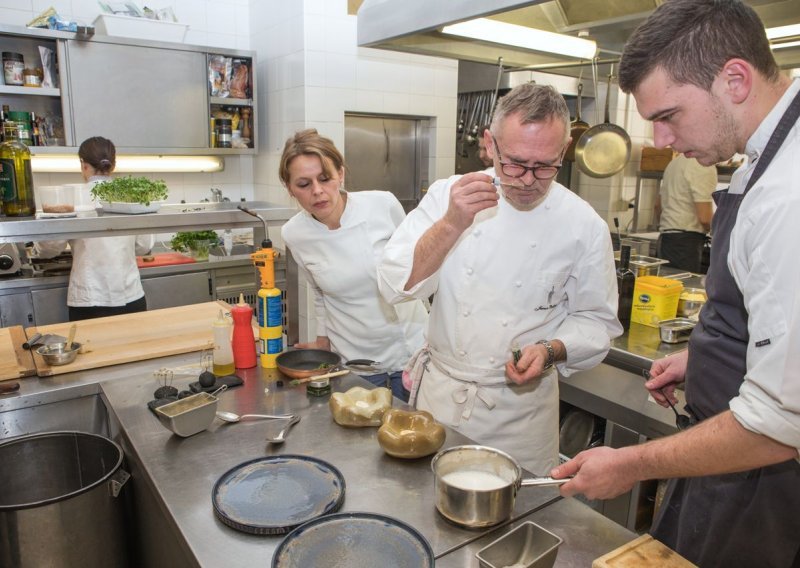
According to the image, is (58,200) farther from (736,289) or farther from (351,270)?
(736,289)

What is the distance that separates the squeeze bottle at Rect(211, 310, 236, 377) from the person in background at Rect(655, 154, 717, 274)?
12.2 feet

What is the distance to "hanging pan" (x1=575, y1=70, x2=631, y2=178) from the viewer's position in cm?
328

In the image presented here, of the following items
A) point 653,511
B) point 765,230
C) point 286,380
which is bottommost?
point 653,511

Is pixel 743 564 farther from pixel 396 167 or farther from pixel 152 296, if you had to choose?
pixel 396 167

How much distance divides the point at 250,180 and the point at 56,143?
154cm

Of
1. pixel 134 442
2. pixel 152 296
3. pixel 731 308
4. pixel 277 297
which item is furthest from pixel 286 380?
pixel 152 296

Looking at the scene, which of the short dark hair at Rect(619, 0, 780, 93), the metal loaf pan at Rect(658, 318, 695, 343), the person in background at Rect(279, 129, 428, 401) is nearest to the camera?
the short dark hair at Rect(619, 0, 780, 93)

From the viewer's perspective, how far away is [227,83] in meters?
4.76

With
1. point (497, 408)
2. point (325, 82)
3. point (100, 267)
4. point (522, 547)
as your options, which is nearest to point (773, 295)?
point (522, 547)

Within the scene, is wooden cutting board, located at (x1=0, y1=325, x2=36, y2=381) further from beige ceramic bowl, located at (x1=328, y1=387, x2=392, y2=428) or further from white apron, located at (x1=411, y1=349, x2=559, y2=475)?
white apron, located at (x1=411, y1=349, x2=559, y2=475)

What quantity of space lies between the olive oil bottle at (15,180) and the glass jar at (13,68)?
2520 mm

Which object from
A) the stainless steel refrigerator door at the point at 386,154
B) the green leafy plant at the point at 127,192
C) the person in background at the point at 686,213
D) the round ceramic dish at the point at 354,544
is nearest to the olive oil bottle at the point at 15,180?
the green leafy plant at the point at 127,192

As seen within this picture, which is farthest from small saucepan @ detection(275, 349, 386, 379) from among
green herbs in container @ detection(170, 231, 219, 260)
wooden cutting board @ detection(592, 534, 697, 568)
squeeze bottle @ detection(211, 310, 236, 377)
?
green herbs in container @ detection(170, 231, 219, 260)

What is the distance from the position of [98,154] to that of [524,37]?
2.37m
